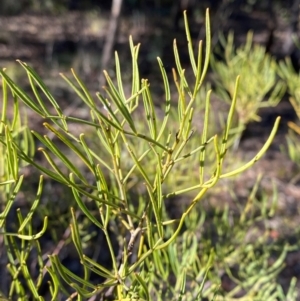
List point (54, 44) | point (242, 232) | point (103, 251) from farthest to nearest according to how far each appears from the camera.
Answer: point (54, 44) → point (103, 251) → point (242, 232)

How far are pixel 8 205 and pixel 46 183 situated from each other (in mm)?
2133

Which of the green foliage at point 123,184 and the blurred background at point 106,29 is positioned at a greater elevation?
the green foliage at point 123,184

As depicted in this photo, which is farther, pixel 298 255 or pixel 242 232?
pixel 298 255

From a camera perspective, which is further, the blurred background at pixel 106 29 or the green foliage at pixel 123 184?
the blurred background at pixel 106 29

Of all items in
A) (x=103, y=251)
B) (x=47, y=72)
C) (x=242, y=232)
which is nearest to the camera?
(x=242, y=232)

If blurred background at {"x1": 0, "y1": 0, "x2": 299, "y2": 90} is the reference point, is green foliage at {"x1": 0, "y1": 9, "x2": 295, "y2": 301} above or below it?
above

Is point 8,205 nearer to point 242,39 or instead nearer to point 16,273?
point 16,273

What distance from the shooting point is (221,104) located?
3764 millimetres

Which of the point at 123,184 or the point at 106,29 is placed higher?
the point at 123,184

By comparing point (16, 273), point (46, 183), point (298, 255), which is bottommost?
point (298, 255)

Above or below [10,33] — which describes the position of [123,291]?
above

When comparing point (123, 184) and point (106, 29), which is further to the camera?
point (106, 29)

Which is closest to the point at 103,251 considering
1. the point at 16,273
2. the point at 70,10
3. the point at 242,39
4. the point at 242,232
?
the point at 242,232

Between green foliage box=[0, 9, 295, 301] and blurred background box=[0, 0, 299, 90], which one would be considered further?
blurred background box=[0, 0, 299, 90]
